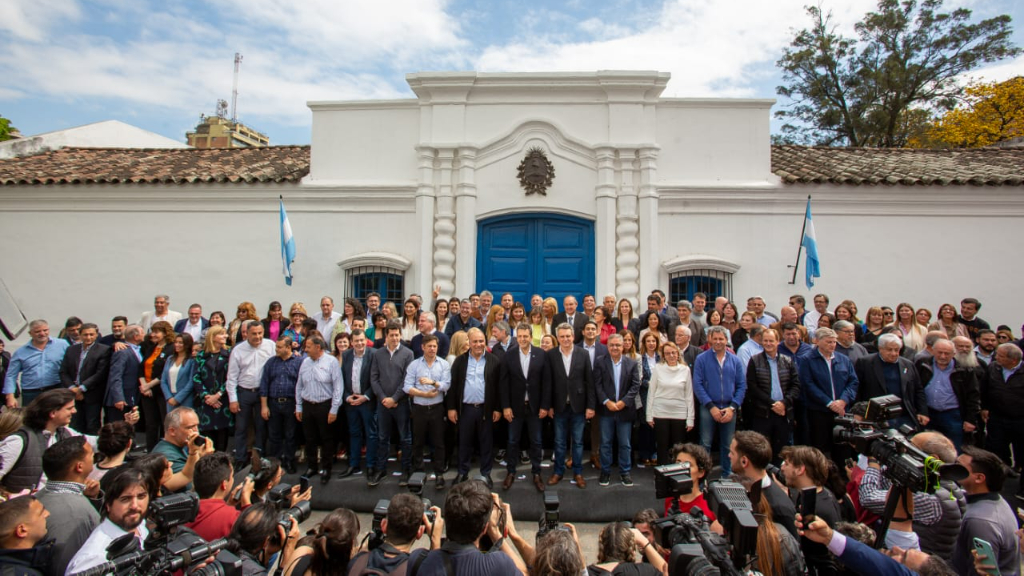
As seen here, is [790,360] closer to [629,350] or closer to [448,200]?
[629,350]

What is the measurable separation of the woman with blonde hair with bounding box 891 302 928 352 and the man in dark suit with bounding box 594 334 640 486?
381 centimetres

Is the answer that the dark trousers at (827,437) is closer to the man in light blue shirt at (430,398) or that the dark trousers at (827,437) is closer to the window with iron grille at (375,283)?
the man in light blue shirt at (430,398)

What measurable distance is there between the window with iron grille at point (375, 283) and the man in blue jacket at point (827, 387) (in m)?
6.44

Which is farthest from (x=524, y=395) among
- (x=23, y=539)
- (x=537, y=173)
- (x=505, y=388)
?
(x=537, y=173)

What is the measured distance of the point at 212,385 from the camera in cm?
666

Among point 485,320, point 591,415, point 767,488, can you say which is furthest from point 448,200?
point 767,488

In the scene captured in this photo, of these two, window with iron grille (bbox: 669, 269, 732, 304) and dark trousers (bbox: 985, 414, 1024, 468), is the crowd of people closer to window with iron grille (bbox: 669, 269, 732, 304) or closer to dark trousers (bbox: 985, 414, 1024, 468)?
dark trousers (bbox: 985, 414, 1024, 468)

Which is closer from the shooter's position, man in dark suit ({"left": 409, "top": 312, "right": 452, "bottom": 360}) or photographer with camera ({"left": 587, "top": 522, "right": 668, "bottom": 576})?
photographer with camera ({"left": 587, "top": 522, "right": 668, "bottom": 576})

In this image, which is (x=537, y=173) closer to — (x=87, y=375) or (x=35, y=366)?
(x=87, y=375)

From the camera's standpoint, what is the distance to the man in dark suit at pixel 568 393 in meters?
6.26

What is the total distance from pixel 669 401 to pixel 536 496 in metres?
1.77

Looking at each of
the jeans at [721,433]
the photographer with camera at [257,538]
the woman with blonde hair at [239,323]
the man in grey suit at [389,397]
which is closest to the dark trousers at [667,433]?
the jeans at [721,433]

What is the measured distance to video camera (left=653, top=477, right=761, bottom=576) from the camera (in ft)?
7.73

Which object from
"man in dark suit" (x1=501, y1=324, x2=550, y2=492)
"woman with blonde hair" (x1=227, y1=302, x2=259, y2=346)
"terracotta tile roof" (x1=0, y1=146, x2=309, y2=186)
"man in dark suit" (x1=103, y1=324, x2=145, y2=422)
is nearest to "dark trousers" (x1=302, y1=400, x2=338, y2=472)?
"woman with blonde hair" (x1=227, y1=302, x2=259, y2=346)
